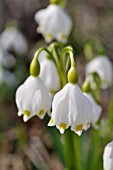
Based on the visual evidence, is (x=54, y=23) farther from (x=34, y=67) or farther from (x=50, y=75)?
(x=34, y=67)

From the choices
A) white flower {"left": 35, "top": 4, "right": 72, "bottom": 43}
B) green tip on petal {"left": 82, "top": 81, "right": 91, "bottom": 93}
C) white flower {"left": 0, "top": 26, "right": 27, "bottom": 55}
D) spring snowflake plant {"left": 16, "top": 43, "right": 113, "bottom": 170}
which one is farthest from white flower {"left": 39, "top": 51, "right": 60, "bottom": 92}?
white flower {"left": 0, "top": 26, "right": 27, "bottom": 55}

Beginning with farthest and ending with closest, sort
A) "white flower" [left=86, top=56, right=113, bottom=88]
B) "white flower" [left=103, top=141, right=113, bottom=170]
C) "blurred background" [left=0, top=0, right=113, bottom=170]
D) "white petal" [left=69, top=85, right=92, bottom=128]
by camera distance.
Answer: "blurred background" [left=0, top=0, right=113, bottom=170], "white flower" [left=86, top=56, right=113, bottom=88], "white flower" [left=103, top=141, right=113, bottom=170], "white petal" [left=69, top=85, right=92, bottom=128]

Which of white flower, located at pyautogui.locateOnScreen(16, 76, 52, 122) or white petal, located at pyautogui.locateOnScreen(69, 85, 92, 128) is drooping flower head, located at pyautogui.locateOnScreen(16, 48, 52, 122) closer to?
white flower, located at pyautogui.locateOnScreen(16, 76, 52, 122)

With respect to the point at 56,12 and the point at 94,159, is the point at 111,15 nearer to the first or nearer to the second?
the point at 56,12

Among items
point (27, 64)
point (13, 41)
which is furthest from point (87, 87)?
point (27, 64)

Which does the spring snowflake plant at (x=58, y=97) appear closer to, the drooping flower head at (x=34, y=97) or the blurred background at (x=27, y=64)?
the drooping flower head at (x=34, y=97)

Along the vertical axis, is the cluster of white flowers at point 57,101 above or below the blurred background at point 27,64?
above

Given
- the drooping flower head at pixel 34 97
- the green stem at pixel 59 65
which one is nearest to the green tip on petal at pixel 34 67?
the drooping flower head at pixel 34 97

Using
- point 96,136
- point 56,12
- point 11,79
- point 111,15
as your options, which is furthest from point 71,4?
point 96,136
